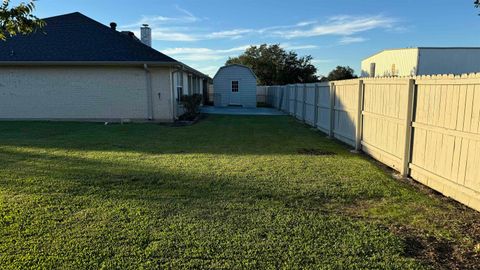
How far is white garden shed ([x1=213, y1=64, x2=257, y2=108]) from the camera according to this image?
96.3ft

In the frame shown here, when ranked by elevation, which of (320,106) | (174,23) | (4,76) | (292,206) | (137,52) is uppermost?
(174,23)

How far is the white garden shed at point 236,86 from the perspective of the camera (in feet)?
96.3

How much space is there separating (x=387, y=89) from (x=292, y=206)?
379cm

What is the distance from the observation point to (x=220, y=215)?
4148 mm

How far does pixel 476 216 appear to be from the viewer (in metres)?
4.14

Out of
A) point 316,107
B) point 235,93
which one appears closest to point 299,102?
point 316,107

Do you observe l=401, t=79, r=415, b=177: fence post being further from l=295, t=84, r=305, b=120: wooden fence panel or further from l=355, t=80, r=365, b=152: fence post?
l=295, t=84, r=305, b=120: wooden fence panel

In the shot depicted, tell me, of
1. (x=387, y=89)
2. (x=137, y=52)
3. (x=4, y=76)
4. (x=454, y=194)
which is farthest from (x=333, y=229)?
(x=4, y=76)

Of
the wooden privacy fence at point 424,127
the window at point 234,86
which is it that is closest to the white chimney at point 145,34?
the window at point 234,86

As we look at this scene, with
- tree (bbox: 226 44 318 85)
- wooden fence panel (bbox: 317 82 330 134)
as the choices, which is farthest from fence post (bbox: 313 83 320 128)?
tree (bbox: 226 44 318 85)

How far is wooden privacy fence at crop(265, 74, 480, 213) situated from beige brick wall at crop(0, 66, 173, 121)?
929 centimetres

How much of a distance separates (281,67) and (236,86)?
20.7 metres

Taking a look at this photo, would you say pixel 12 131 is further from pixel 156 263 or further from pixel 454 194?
pixel 454 194

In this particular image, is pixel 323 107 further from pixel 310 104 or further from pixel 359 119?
pixel 359 119
